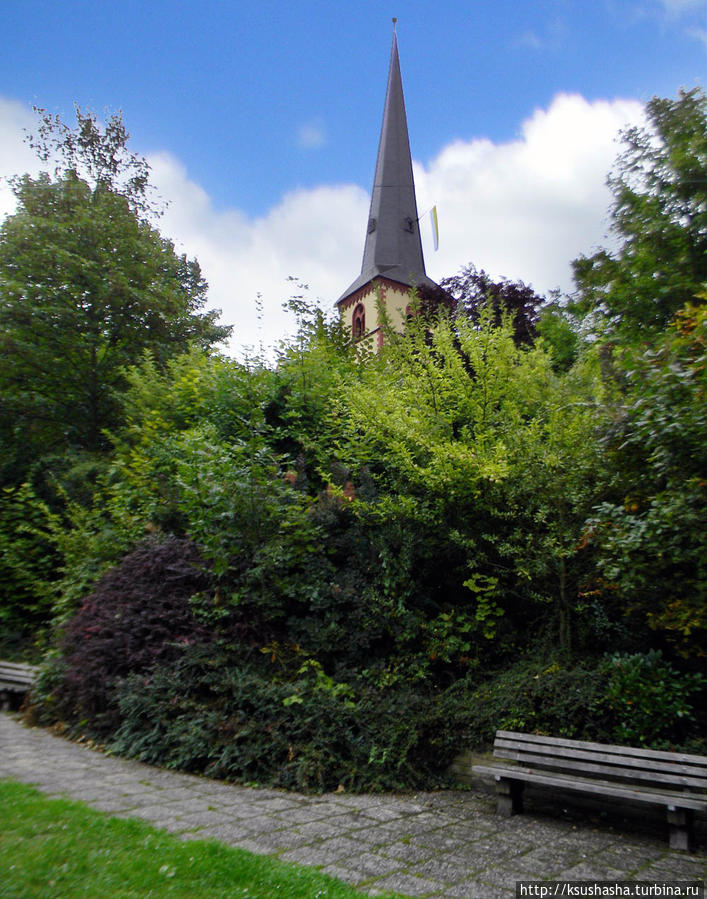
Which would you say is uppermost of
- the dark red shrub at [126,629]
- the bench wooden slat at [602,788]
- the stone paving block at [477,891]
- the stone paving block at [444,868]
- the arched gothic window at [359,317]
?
the arched gothic window at [359,317]

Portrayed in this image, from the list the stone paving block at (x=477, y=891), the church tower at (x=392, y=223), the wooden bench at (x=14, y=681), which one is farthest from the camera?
the church tower at (x=392, y=223)

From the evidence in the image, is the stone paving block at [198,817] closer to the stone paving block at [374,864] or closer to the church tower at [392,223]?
the stone paving block at [374,864]

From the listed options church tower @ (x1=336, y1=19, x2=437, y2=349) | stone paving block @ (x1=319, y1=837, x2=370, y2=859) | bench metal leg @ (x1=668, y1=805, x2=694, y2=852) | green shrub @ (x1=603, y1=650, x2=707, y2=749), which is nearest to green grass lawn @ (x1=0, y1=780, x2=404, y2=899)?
stone paving block @ (x1=319, y1=837, x2=370, y2=859)

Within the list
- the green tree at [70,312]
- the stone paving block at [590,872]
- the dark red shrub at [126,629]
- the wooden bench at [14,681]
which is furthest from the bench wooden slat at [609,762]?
the green tree at [70,312]

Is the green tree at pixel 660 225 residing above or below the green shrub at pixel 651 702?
above

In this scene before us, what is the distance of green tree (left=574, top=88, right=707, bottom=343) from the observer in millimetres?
11094

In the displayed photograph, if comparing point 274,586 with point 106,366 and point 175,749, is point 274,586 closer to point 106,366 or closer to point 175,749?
point 175,749

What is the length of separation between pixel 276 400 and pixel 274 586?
3827 mm

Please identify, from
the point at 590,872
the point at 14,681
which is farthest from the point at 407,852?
the point at 14,681

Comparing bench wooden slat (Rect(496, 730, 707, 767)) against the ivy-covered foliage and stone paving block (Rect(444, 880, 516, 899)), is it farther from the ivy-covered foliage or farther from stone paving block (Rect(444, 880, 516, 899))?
stone paving block (Rect(444, 880, 516, 899))

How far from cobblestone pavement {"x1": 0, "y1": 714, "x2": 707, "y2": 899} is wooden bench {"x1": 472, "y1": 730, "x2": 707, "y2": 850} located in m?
0.20

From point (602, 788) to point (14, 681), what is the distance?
787cm

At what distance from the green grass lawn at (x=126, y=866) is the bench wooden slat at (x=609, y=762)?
2080mm

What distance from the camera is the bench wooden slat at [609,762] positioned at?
4402 mm
